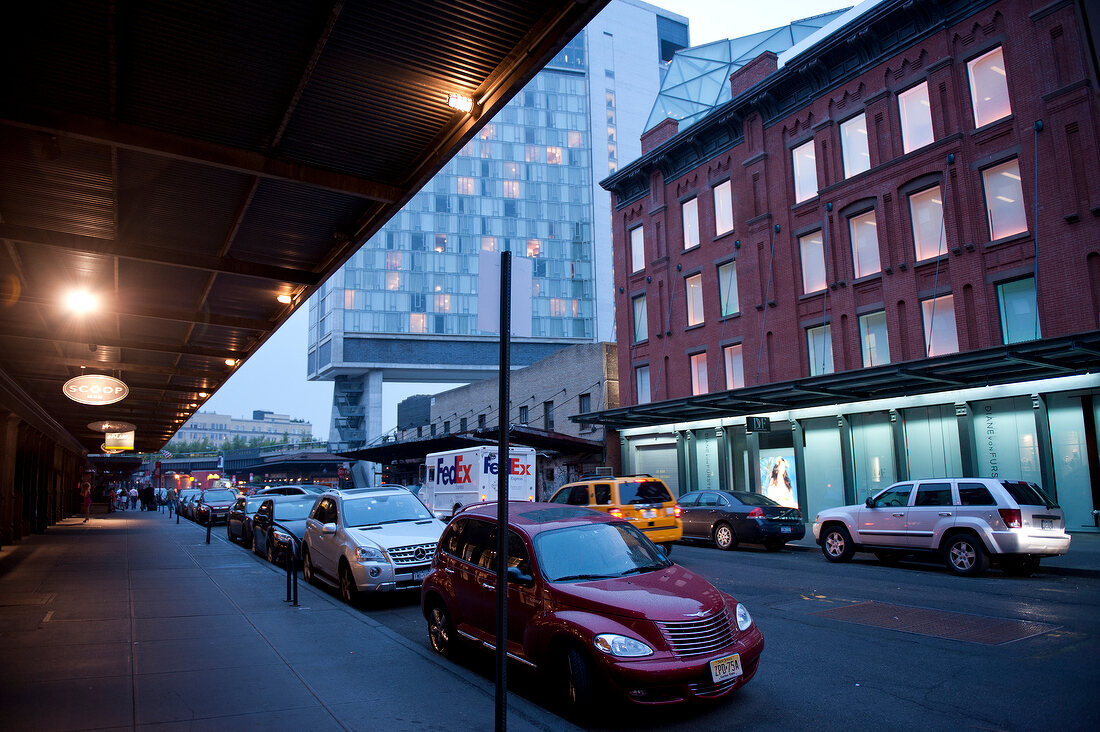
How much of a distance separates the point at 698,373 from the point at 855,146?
10.9 m

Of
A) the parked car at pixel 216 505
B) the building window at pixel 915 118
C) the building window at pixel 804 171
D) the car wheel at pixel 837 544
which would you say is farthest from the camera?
the parked car at pixel 216 505

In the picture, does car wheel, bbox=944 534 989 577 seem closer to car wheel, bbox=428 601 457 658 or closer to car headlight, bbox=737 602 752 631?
car headlight, bbox=737 602 752 631

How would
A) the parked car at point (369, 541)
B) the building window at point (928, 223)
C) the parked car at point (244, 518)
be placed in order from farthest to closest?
the building window at point (928, 223)
the parked car at point (244, 518)
the parked car at point (369, 541)

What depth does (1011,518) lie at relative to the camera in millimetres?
12930

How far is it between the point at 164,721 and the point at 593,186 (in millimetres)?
95104

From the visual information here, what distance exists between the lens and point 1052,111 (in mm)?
20031

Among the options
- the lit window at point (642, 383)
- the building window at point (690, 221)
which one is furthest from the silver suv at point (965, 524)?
the lit window at point (642, 383)

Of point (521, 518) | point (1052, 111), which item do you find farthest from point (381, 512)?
point (1052, 111)

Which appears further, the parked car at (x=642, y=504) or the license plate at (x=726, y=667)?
the parked car at (x=642, y=504)

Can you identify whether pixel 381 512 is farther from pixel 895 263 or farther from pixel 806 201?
pixel 806 201

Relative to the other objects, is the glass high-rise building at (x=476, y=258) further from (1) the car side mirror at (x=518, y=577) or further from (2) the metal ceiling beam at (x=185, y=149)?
(1) the car side mirror at (x=518, y=577)

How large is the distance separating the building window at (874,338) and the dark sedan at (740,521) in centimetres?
824

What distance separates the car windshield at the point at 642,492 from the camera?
17391 mm

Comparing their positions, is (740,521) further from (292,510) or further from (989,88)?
(989,88)
